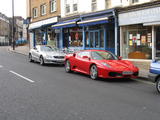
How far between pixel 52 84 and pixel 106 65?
249 cm

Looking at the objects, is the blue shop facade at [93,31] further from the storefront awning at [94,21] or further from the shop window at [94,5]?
the shop window at [94,5]

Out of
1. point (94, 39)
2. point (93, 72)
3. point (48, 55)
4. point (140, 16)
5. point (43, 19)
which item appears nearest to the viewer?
point (93, 72)

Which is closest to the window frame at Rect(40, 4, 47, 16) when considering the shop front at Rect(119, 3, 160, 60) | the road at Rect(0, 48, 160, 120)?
the shop front at Rect(119, 3, 160, 60)

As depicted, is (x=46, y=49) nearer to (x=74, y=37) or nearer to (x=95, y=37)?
(x=95, y=37)

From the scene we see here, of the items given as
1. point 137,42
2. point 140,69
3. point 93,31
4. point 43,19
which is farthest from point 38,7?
point 140,69

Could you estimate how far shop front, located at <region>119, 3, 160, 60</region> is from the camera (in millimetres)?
15281

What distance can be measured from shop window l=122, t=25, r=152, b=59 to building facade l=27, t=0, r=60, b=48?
11130mm

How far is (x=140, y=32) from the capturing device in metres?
16.8

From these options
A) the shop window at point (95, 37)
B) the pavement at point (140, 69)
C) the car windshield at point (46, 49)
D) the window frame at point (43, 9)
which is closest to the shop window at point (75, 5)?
the shop window at point (95, 37)

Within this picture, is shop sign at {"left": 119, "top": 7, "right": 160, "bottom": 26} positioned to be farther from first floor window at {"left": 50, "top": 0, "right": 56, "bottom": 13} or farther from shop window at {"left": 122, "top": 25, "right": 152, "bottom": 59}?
first floor window at {"left": 50, "top": 0, "right": 56, "bottom": 13}

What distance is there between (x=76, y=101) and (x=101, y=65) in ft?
13.2

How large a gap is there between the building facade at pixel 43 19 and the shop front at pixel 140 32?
11.1 meters

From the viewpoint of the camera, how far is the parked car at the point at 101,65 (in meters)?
10.3

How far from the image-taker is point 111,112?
577 cm
